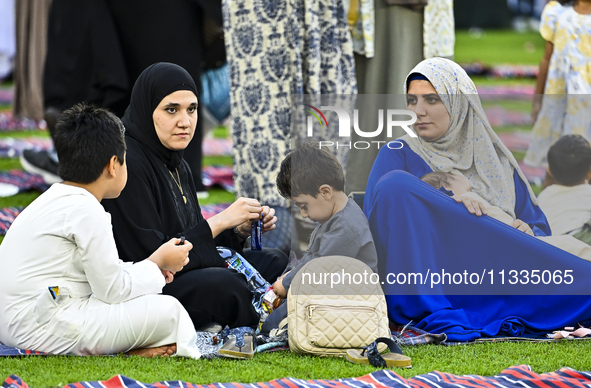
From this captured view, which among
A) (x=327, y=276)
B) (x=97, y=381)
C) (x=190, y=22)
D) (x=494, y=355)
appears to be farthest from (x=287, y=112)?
(x=97, y=381)

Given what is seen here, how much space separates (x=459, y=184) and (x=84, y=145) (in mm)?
1452

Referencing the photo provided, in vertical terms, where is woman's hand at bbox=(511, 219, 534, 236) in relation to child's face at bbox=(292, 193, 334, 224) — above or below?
below

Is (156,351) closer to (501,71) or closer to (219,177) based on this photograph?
(219,177)

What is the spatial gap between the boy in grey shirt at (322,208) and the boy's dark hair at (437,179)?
1.01 feet

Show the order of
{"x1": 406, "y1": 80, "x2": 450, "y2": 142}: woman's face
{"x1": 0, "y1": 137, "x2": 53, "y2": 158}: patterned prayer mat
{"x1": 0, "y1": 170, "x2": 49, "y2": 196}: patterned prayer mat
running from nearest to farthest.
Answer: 1. {"x1": 406, "y1": 80, "x2": 450, "y2": 142}: woman's face
2. {"x1": 0, "y1": 170, "x2": 49, "y2": 196}: patterned prayer mat
3. {"x1": 0, "y1": 137, "x2": 53, "y2": 158}: patterned prayer mat

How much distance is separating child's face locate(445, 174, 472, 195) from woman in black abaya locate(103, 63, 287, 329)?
772 mm

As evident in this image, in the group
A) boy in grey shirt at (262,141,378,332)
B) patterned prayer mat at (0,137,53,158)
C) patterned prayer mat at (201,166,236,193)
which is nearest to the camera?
boy in grey shirt at (262,141,378,332)

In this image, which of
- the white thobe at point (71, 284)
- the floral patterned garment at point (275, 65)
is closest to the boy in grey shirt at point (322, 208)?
the white thobe at point (71, 284)

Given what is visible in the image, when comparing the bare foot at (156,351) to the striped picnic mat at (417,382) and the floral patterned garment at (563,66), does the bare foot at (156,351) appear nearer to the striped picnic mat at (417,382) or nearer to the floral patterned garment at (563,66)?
the striped picnic mat at (417,382)

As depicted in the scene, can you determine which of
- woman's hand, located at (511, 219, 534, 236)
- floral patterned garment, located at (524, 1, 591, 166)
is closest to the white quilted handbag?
woman's hand, located at (511, 219, 534, 236)

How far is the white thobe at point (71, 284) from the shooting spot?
2.42m

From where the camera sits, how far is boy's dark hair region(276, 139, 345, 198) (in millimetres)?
2812

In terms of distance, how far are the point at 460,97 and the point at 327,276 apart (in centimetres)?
91

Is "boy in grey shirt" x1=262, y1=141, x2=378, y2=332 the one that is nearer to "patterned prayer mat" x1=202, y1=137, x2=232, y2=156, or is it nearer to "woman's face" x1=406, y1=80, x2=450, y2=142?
"woman's face" x1=406, y1=80, x2=450, y2=142
